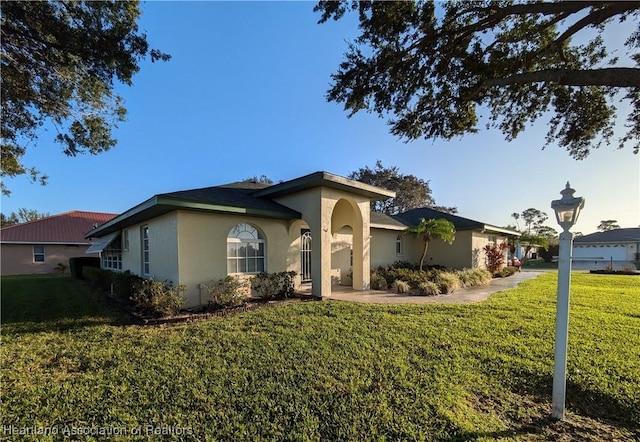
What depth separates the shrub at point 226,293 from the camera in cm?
1009

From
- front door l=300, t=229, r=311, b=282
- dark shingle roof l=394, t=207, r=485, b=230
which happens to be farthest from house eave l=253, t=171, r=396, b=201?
dark shingle roof l=394, t=207, r=485, b=230

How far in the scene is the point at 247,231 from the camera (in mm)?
12164

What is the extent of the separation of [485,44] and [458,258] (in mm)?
15341

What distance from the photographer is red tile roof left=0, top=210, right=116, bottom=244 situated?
1107 inches

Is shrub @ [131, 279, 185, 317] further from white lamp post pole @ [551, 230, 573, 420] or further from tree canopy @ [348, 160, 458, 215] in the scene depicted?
tree canopy @ [348, 160, 458, 215]

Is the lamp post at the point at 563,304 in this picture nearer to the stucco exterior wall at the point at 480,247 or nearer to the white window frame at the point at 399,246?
the white window frame at the point at 399,246

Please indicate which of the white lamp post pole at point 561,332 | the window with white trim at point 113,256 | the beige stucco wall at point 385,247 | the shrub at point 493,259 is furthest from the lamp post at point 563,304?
the window with white trim at point 113,256

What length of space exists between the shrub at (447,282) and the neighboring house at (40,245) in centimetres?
3563

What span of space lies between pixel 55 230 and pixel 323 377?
38.5 m

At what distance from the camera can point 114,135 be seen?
41.3ft

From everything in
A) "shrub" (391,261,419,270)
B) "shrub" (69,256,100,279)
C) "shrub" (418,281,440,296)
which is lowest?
"shrub" (69,256,100,279)

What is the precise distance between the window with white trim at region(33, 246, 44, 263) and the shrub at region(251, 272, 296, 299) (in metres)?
30.6

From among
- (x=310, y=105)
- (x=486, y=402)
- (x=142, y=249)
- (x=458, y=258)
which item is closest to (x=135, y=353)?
(x=486, y=402)

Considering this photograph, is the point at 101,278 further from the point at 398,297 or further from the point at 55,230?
the point at 55,230
